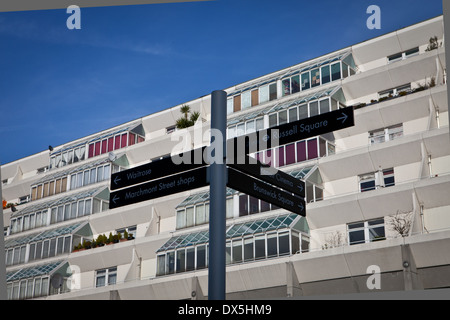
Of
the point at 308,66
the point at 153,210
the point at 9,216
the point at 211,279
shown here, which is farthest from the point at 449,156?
the point at 9,216

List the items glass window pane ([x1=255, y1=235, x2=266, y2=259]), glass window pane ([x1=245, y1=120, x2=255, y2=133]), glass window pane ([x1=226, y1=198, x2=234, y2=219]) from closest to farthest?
glass window pane ([x1=255, y1=235, x2=266, y2=259])
glass window pane ([x1=226, y1=198, x2=234, y2=219])
glass window pane ([x1=245, y1=120, x2=255, y2=133])

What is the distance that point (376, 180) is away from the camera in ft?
114

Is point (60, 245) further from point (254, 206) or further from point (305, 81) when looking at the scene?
point (305, 81)

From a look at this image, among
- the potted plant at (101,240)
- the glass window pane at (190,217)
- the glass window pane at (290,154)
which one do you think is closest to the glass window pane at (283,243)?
the glass window pane at (290,154)

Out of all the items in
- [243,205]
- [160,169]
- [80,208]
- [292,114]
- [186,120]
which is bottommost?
[160,169]

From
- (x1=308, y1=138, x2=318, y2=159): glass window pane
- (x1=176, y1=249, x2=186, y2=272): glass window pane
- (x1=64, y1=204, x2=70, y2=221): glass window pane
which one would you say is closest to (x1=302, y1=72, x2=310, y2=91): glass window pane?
(x1=308, y1=138, x2=318, y2=159): glass window pane

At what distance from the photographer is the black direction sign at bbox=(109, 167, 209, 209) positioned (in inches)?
376

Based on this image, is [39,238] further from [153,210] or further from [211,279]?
[211,279]

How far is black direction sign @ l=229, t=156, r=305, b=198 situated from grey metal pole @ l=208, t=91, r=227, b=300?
1.27ft

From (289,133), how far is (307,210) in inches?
1035

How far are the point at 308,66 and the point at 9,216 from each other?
97.7ft

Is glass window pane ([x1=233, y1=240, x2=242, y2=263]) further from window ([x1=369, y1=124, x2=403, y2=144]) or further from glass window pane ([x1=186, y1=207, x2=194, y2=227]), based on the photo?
window ([x1=369, y1=124, x2=403, y2=144])

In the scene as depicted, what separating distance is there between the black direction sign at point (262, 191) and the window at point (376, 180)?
24.9 m

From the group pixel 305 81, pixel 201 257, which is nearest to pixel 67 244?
pixel 201 257
